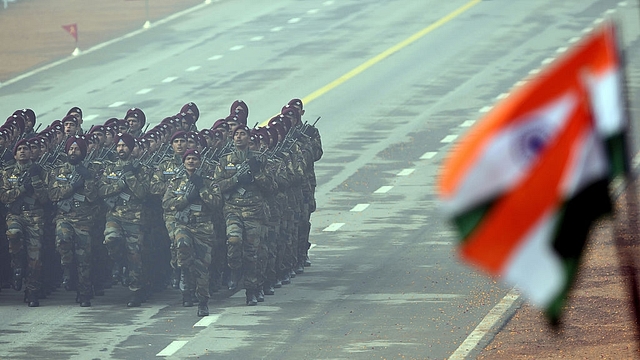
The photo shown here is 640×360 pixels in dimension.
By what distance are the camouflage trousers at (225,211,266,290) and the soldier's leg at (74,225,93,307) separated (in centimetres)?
158

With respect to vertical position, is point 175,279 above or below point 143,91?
below

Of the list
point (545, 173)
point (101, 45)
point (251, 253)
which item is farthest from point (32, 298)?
point (101, 45)

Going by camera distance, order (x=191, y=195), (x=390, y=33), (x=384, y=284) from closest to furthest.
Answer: (x=191, y=195) → (x=384, y=284) → (x=390, y=33)

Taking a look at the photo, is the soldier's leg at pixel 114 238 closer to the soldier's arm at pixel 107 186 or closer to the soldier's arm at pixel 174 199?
the soldier's arm at pixel 107 186

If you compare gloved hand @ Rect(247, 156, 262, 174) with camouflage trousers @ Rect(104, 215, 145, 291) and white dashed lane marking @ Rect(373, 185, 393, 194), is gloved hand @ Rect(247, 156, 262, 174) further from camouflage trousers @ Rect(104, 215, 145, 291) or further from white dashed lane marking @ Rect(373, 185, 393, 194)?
white dashed lane marking @ Rect(373, 185, 393, 194)

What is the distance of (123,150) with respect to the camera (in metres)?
18.7

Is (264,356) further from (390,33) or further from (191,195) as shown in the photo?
(390,33)

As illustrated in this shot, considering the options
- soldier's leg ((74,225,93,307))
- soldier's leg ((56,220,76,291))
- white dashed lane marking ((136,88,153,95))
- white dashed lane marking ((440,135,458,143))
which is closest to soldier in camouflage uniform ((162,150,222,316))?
soldier's leg ((74,225,93,307))

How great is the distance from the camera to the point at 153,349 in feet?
54.2

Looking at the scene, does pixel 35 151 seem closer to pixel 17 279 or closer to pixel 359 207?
pixel 17 279

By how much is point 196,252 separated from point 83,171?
1.61 meters

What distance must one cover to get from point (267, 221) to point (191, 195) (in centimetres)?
110

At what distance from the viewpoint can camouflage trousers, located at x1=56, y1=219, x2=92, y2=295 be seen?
1866cm

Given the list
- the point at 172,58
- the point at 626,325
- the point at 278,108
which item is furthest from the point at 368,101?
the point at 626,325
